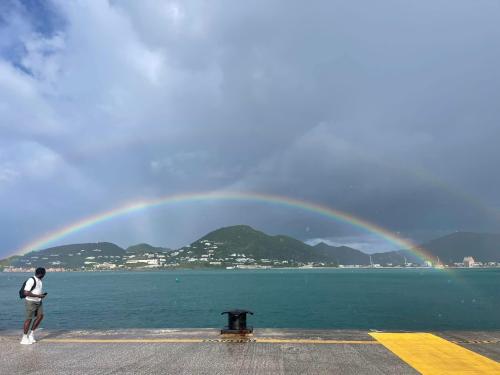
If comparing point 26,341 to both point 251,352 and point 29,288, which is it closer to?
point 29,288

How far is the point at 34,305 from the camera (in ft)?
38.0

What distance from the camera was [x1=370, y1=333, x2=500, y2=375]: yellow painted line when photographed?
8648mm

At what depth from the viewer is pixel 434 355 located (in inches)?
393

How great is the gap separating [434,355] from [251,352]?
466cm

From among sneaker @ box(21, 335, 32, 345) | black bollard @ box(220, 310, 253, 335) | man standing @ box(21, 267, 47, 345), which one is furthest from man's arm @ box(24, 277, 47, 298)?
black bollard @ box(220, 310, 253, 335)

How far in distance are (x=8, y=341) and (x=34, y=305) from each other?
142 cm

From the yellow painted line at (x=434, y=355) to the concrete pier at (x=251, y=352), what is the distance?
0.07 ft

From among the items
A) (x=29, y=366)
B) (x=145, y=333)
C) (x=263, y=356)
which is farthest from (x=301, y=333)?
(x=29, y=366)

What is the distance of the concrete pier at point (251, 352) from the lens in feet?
28.3

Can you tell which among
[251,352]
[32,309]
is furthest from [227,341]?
[32,309]

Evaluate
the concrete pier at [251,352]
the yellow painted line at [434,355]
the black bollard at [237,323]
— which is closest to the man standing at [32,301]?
the concrete pier at [251,352]

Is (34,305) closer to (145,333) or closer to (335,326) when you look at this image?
(145,333)

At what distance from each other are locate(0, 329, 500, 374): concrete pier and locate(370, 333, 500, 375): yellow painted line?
0.02 meters

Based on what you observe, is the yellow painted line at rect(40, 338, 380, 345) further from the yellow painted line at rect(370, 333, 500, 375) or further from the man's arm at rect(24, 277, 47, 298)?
the man's arm at rect(24, 277, 47, 298)
